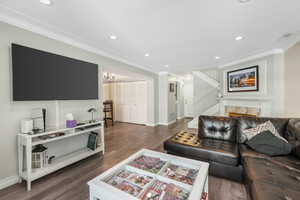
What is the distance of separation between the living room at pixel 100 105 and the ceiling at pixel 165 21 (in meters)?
0.02

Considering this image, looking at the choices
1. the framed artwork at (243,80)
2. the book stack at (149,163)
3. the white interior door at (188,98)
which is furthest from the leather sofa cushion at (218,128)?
the white interior door at (188,98)

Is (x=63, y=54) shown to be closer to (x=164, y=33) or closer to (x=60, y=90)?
(x=60, y=90)

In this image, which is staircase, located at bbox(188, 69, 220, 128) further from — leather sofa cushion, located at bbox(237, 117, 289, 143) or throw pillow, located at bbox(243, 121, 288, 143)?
throw pillow, located at bbox(243, 121, 288, 143)

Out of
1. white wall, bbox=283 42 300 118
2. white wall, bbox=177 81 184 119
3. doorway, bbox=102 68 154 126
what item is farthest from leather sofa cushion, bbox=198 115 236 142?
white wall, bbox=177 81 184 119

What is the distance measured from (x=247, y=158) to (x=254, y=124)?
84 centimetres

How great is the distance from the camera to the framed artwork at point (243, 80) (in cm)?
353

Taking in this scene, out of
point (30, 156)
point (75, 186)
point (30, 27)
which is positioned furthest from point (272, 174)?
point (30, 27)

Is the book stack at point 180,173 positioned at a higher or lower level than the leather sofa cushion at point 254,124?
lower

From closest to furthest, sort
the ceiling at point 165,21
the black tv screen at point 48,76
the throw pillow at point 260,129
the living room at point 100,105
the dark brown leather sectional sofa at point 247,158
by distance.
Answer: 1. the dark brown leather sectional sofa at point 247,158
2. the living room at point 100,105
3. the ceiling at point 165,21
4. the black tv screen at point 48,76
5. the throw pillow at point 260,129

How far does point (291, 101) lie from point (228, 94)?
163cm

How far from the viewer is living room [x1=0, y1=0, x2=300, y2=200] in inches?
52.7

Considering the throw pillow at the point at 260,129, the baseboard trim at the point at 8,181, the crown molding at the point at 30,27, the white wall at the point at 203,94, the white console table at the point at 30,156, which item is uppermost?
the crown molding at the point at 30,27

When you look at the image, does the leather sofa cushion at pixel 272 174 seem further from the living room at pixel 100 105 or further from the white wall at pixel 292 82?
the white wall at pixel 292 82

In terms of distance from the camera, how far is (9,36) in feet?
5.73
